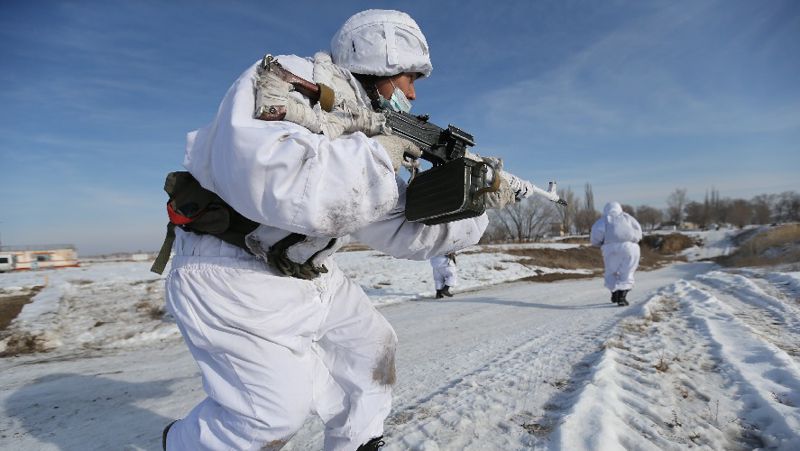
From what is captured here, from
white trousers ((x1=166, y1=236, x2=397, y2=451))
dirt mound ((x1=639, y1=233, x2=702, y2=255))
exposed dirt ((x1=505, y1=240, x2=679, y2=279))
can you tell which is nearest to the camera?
white trousers ((x1=166, y1=236, x2=397, y2=451))

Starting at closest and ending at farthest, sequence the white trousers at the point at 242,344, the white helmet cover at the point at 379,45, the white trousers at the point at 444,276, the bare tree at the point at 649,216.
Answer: the white trousers at the point at 242,344 < the white helmet cover at the point at 379,45 < the white trousers at the point at 444,276 < the bare tree at the point at 649,216

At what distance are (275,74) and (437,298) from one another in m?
9.34

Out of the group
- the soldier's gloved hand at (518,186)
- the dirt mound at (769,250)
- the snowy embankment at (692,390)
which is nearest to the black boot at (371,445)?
the snowy embankment at (692,390)

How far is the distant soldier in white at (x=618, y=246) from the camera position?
8.64m

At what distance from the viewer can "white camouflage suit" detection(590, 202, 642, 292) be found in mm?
8680

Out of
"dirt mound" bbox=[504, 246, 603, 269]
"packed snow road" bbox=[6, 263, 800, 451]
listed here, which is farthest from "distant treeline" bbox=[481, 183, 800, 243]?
"packed snow road" bbox=[6, 263, 800, 451]

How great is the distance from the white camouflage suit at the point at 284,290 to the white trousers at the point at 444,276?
819cm

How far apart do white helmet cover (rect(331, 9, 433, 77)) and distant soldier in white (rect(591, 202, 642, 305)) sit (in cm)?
802

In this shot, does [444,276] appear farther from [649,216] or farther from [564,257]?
[649,216]

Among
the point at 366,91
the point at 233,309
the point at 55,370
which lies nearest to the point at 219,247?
the point at 233,309

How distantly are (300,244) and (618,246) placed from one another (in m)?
9.17

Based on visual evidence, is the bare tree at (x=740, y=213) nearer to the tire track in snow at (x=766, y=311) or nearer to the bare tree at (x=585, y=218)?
the bare tree at (x=585, y=218)

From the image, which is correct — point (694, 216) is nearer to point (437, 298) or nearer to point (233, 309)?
point (437, 298)

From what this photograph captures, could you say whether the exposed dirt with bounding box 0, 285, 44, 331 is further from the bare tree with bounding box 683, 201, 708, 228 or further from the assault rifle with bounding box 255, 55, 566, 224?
the bare tree with bounding box 683, 201, 708, 228
